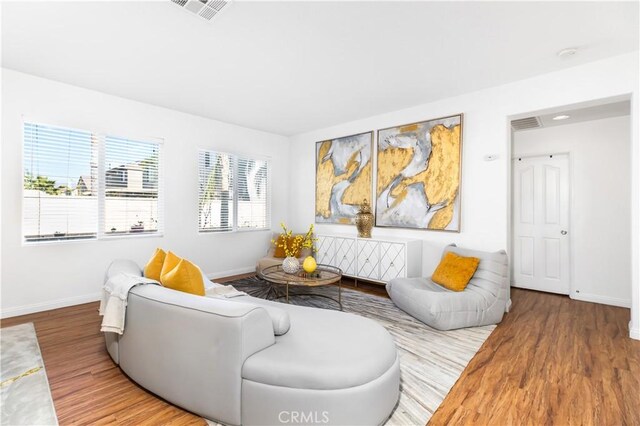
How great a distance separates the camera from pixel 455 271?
3.30 m

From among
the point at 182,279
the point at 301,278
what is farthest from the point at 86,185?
the point at 301,278

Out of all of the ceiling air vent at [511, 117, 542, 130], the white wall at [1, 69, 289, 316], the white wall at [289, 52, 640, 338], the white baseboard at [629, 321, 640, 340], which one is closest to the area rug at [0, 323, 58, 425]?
the white wall at [1, 69, 289, 316]

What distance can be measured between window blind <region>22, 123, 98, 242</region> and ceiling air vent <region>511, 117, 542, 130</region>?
226 inches

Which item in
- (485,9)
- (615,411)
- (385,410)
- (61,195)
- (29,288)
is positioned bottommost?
(615,411)

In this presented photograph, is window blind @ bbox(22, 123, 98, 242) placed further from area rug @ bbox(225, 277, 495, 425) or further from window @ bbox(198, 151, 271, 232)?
area rug @ bbox(225, 277, 495, 425)

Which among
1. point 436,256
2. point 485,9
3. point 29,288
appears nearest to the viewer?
point 485,9

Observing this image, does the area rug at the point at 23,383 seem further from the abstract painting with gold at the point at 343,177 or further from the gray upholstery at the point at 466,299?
the abstract painting with gold at the point at 343,177

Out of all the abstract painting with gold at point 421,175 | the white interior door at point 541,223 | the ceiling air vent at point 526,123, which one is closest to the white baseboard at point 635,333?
the white interior door at point 541,223

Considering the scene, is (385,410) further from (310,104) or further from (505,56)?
(310,104)

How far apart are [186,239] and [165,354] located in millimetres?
3149

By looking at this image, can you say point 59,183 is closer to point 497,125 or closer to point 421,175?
point 421,175

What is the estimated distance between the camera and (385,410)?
1603 millimetres

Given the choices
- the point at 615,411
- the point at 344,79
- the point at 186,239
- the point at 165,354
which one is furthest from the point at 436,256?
the point at 186,239

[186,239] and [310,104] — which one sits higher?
[310,104]
